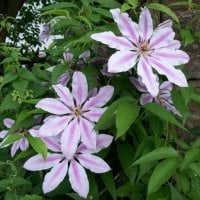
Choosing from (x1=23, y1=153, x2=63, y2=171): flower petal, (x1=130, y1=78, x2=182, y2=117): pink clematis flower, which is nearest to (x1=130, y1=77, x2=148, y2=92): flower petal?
(x1=130, y1=78, x2=182, y2=117): pink clematis flower

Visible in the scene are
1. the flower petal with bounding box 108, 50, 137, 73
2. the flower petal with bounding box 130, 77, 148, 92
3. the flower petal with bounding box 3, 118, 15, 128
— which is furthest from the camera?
the flower petal with bounding box 3, 118, 15, 128

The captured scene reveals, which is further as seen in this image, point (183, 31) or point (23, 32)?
point (23, 32)

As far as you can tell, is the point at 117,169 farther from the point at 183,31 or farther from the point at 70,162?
the point at 183,31

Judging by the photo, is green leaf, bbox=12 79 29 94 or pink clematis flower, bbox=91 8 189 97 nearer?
pink clematis flower, bbox=91 8 189 97

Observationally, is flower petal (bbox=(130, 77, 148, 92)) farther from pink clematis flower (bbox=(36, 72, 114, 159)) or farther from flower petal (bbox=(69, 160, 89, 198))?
flower petal (bbox=(69, 160, 89, 198))

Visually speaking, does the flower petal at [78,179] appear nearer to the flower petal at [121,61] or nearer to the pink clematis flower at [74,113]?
the pink clematis flower at [74,113]

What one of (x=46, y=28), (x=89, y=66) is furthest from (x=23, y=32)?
(x=89, y=66)

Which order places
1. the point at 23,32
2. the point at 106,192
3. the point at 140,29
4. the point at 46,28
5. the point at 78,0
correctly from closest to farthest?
the point at 140,29, the point at 106,192, the point at 78,0, the point at 46,28, the point at 23,32

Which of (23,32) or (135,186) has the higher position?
(135,186)

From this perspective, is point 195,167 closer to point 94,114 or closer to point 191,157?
point 191,157
